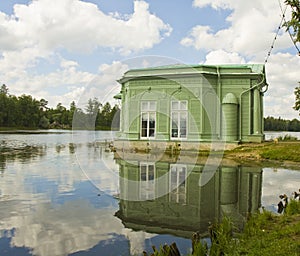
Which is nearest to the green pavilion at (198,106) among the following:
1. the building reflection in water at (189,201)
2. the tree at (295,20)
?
the building reflection in water at (189,201)

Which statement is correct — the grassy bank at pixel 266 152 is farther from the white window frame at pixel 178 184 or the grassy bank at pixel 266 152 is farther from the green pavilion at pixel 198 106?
the white window frame at pixel 178 184

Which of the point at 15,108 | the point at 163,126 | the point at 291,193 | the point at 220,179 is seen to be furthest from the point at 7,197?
the point at 15,108

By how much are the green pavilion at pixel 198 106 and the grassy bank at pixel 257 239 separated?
43.8 feet

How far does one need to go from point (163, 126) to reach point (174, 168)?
7.21 meters

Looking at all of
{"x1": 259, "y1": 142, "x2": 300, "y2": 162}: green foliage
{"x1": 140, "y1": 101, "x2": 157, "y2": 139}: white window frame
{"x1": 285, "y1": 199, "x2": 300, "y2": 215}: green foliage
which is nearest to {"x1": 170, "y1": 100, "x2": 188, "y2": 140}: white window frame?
{"x1": 140, "y1": 101, "x2": 157, "y2": 139}: white window frame

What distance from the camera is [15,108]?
8012cm

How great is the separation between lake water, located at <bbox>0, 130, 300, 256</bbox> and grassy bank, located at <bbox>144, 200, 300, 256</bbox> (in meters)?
0.53

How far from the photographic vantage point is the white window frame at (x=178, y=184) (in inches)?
315

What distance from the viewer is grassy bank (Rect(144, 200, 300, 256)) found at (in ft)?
13.7

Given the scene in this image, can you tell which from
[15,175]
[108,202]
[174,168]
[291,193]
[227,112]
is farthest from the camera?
[227,112]

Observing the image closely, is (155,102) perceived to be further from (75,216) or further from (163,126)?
(75,216)

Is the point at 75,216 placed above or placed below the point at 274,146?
below

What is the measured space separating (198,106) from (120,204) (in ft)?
42.4

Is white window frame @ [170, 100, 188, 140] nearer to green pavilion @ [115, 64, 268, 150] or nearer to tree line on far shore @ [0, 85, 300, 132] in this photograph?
green pavilion @ [115, 64, 268, 150]
